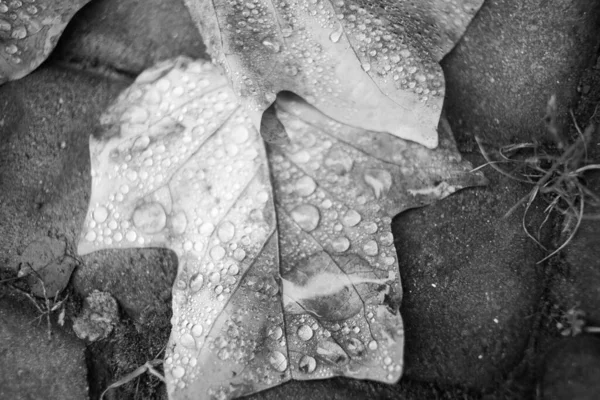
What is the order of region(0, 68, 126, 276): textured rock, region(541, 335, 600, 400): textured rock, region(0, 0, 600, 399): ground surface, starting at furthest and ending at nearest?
region(0, 68, 126, 276): textured rock < region(0, 0, 600, 399): ground surface < region(541, 335, 600, 400): textured rock

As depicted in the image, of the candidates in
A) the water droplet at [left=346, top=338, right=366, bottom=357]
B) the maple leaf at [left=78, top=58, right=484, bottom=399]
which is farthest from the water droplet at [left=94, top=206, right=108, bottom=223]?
the water droplet at [left=346, top=338, right=366, bottom=357]

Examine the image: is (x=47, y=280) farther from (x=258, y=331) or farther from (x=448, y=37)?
(x=448, y=37)

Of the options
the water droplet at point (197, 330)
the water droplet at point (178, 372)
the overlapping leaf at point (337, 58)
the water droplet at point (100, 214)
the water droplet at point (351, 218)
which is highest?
the overlapping leaf at point (337, 58)

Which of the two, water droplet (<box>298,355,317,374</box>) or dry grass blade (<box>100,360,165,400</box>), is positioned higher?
water droplet (<box>298,355,317,374</box>)

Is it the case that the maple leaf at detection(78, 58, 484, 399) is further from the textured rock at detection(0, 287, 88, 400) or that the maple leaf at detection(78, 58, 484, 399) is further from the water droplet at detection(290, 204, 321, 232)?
the textured rock at detection(0, 287, 88, 400)

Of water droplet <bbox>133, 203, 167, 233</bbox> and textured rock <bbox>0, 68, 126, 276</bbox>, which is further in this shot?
textured rock <bbox>0, 68, 126, 276</bbox>

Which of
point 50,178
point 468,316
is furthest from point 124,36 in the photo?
point 468,316

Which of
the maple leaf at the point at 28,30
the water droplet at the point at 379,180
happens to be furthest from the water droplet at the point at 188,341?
the maple leaf at the point at 28,30

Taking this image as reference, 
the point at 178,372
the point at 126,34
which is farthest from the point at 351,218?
the point at 126,34

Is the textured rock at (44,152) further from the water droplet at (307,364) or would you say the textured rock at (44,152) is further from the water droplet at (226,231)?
the water droplet at (307,364)
